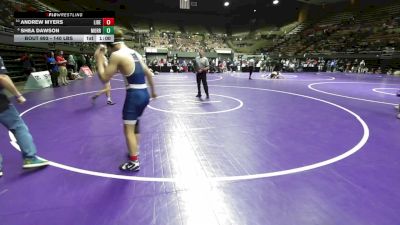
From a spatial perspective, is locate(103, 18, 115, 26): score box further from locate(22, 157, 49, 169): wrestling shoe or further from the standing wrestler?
locate(22, 157, 49, 169): wrestling shoe

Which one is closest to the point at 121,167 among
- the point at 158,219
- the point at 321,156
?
the point at 158,219

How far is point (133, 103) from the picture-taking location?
3955mm

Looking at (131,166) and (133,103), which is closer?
(133,103)

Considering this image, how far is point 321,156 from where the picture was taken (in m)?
4.71

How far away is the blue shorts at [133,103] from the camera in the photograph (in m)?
3.95

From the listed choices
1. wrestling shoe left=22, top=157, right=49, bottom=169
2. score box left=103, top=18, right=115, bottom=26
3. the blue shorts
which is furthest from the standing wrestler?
score box left=103, top=18, right=115, bottom=26

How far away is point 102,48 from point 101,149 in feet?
5.88

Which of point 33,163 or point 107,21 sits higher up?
point 107,21

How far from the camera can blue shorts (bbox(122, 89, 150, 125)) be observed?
3.95 meters
